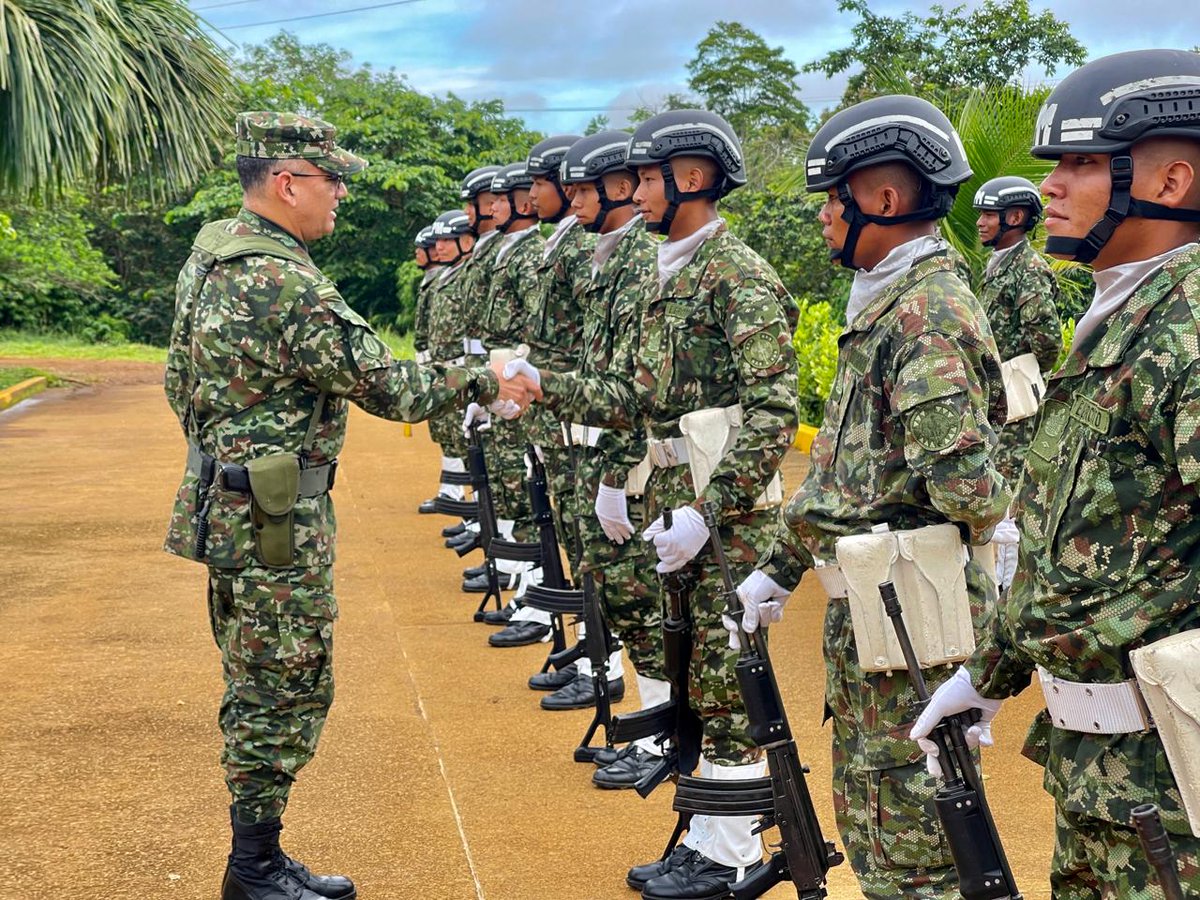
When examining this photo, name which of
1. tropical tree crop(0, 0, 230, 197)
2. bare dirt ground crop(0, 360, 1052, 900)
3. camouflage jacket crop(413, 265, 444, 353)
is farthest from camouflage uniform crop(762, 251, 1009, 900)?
tropical tree crop(0, 0, 230, 197)

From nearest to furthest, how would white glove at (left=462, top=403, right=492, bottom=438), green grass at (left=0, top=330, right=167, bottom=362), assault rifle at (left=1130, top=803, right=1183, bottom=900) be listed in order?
assault rifle at (left=1130, top=803, right=1183, bottom=900) → white glove at (left=462, top=403, right=492, bottom=438) → green grass at (left=0, top=330, right=167, bottom=362)

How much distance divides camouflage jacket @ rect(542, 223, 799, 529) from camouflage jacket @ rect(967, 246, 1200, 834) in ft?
5.38

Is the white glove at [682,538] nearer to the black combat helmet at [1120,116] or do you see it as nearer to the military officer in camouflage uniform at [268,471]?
the military officer in camouflage uniform at [268,471]

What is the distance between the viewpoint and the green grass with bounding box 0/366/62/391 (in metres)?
21.4

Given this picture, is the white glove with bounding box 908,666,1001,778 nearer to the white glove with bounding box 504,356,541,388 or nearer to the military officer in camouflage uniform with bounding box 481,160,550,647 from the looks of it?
the white glove with bounding box 504,356,541,388

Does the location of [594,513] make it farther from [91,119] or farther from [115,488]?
[91,119]

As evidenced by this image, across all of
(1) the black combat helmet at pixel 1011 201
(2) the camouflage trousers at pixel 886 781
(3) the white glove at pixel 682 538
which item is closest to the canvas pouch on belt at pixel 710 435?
(3) the white glove at pixel 682 538

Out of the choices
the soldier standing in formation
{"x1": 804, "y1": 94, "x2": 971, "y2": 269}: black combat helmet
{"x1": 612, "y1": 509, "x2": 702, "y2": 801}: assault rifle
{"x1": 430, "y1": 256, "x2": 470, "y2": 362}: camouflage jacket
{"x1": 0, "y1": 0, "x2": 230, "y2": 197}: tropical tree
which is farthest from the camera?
{"x1": 0, "y1": 0, "x2": 230, "y2": 197}: tropical tree

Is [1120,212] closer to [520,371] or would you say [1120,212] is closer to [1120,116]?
[1120,116]

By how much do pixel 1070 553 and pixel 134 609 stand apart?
6810mm

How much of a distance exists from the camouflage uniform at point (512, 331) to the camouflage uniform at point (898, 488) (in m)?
4.72

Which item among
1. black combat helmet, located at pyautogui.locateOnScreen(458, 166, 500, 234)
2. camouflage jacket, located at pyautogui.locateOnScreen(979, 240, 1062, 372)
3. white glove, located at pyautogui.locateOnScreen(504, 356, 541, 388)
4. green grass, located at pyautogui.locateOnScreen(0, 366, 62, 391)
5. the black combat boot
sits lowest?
the black combat boot

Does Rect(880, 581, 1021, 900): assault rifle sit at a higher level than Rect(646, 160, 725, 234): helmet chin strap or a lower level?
lower

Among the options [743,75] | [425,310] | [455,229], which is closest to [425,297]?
[425,310]
